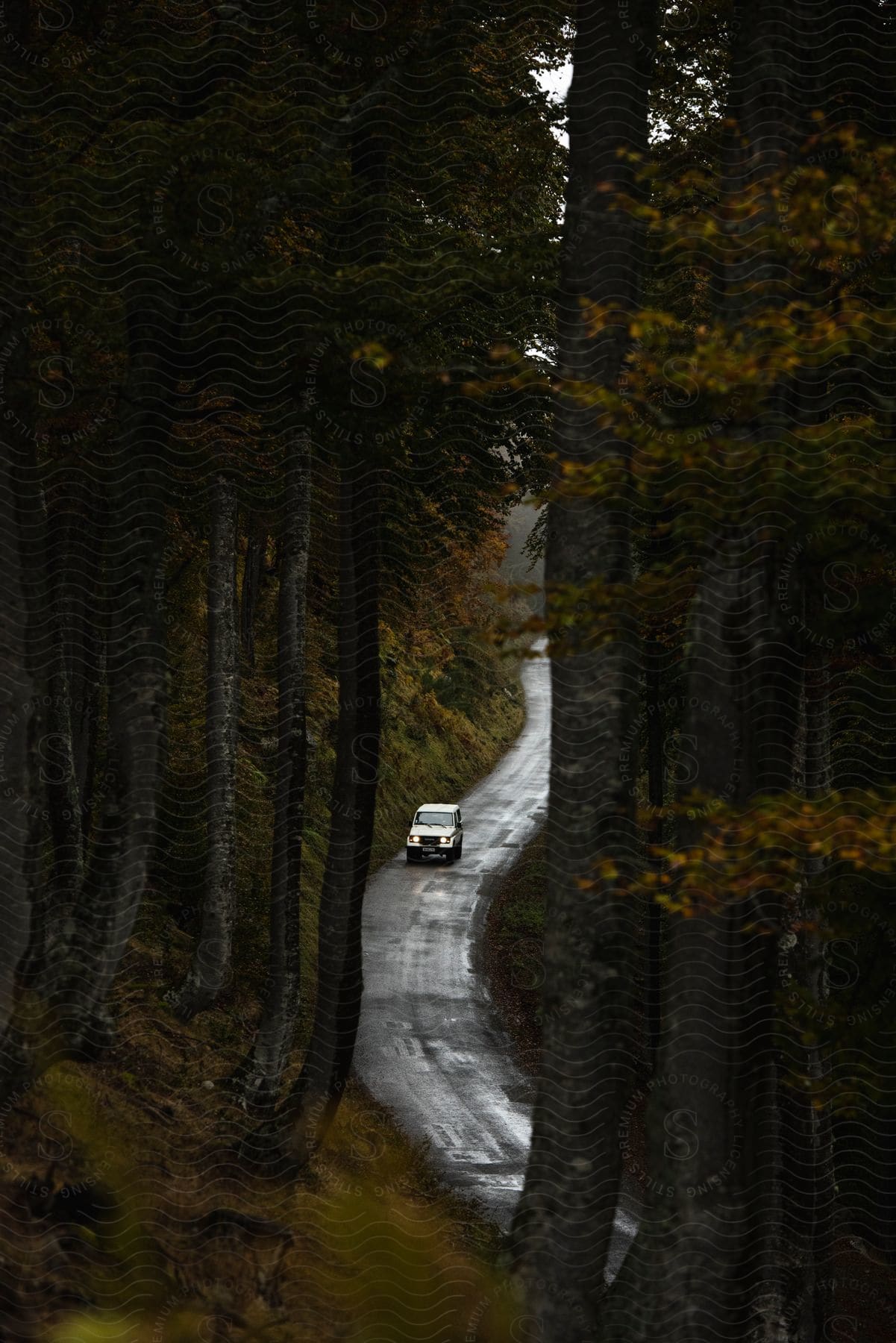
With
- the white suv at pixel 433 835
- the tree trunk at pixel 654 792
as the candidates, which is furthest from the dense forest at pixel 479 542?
the white suv at pixel 433 835

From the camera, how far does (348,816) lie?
11.6 metres

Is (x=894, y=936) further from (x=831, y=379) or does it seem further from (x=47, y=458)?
(x=47, y=458)

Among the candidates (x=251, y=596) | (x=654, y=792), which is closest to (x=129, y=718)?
(x=654, y=792)

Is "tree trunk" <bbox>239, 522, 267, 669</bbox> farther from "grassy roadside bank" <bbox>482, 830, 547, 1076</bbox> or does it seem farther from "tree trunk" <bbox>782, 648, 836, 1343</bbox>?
"tree trunk" <bbox>782, 648, 836, 1343</bbox>

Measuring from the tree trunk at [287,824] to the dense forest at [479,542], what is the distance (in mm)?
57

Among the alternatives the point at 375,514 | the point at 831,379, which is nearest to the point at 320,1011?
the point at 375,514

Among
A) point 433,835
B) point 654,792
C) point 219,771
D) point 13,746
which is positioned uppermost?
point 13,746

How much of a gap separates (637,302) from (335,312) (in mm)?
2562

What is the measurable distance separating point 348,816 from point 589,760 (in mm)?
4749

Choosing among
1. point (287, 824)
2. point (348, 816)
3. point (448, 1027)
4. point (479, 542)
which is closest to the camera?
point (348, 816)

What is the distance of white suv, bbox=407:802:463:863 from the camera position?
31.3 metres

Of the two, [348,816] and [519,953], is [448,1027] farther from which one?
[348,816]

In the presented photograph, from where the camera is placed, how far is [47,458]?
40.7 feet

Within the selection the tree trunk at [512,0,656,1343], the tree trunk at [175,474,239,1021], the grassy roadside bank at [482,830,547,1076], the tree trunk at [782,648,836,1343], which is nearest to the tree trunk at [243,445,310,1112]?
the tree trunk at [175,474,239,1021]
